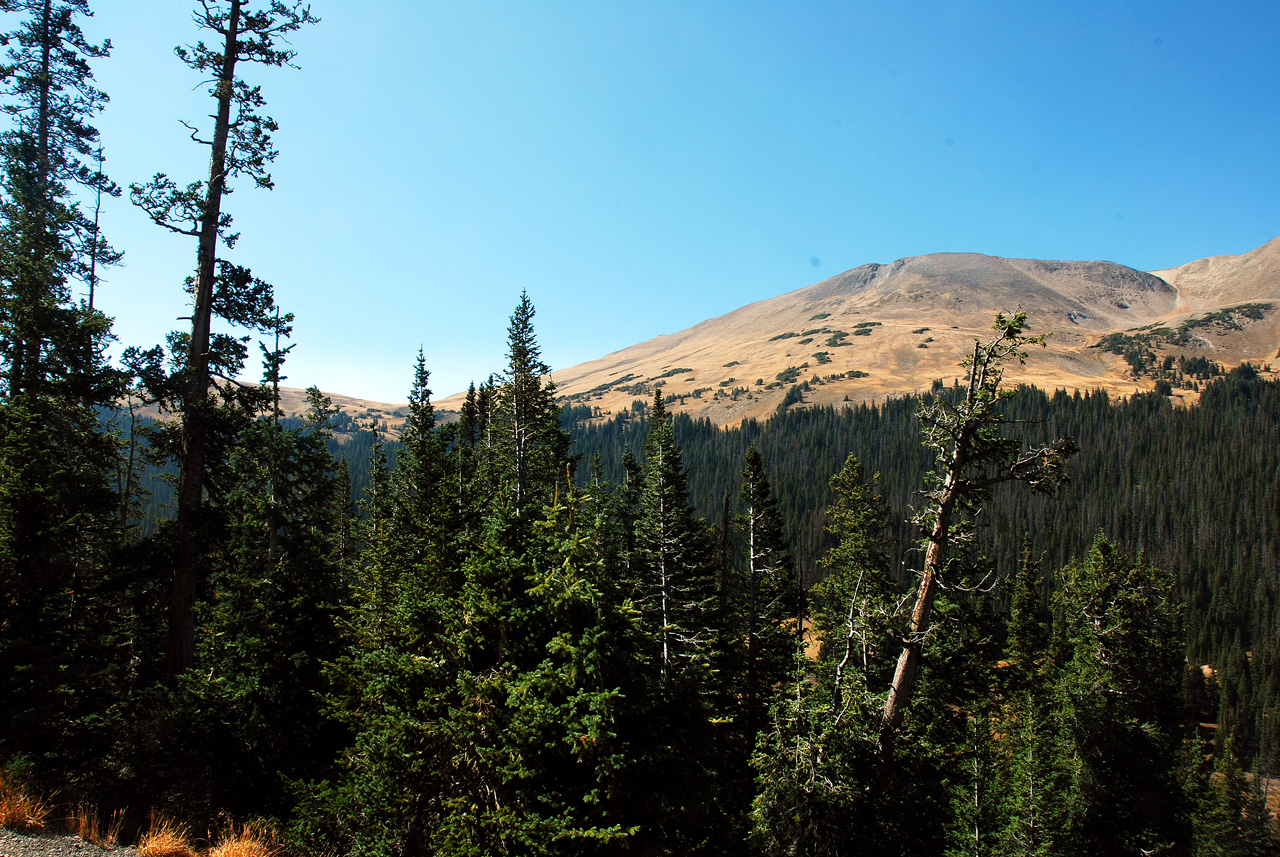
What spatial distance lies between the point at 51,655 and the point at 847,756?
53.8 ft

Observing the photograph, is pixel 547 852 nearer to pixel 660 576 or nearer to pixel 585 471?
pixel 660 576

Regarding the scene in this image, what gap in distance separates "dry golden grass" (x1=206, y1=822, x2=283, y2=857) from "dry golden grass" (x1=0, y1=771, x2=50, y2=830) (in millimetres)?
2451

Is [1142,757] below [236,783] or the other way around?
below

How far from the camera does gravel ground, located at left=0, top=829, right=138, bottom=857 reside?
808cm

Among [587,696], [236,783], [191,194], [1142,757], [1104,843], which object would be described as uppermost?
[191,194]

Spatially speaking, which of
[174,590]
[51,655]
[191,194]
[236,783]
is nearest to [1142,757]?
[236,783]

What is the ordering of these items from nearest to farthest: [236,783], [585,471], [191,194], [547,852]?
[547,852] → [191,194] → [236,783] → [585,471]

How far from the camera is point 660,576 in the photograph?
81.9 ft

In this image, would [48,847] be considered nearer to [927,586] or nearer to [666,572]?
[927,586]

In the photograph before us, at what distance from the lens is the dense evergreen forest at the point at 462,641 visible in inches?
459

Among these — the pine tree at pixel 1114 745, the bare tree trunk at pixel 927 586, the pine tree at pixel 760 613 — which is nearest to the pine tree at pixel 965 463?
the bare tree trunk at pixel 927 586

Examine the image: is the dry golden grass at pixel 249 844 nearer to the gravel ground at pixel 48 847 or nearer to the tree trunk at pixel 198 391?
the gravel ground at pixel 48 847

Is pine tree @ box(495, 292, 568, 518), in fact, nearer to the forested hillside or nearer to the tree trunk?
the tree trunk

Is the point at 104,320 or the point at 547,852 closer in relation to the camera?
the point at 547,852
